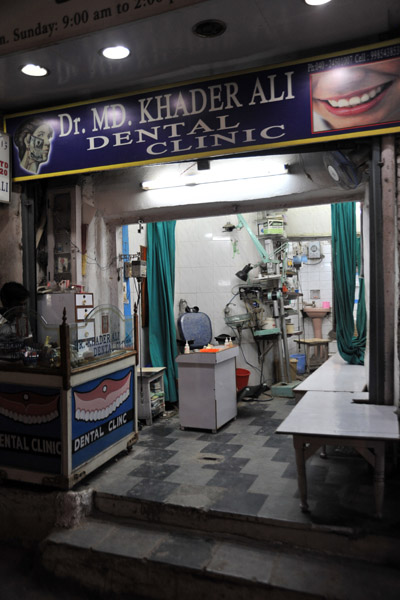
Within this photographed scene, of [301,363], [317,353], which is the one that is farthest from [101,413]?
[317,353]

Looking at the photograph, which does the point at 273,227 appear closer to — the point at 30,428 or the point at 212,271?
the point at 212,271

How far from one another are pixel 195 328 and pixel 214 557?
4.28 metres

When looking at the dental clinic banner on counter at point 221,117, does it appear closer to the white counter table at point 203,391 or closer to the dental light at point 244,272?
the white counter table at point 203,391

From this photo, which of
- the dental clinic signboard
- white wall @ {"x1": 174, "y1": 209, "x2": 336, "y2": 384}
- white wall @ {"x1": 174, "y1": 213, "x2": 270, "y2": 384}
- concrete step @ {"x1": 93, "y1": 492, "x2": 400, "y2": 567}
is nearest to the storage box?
white wall @ {"x1": 174, "y1": 209, "x2": 336, "y2": 384}

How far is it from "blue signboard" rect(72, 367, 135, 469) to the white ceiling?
9.29ft

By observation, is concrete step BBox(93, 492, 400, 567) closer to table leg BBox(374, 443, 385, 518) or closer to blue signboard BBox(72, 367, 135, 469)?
table leg BBox(374, 443, 385, 518)

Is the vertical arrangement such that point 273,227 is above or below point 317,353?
above

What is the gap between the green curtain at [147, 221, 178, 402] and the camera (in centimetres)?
646

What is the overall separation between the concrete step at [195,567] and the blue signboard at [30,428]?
587 mm

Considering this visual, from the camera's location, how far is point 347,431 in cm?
291

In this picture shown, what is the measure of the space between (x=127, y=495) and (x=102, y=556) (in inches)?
19.2

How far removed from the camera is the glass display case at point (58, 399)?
3.50m

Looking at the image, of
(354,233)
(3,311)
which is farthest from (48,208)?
(354,233)

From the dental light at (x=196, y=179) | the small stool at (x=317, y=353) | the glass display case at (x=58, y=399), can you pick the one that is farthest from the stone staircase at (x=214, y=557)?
the small stool at (x=317, y=353)
